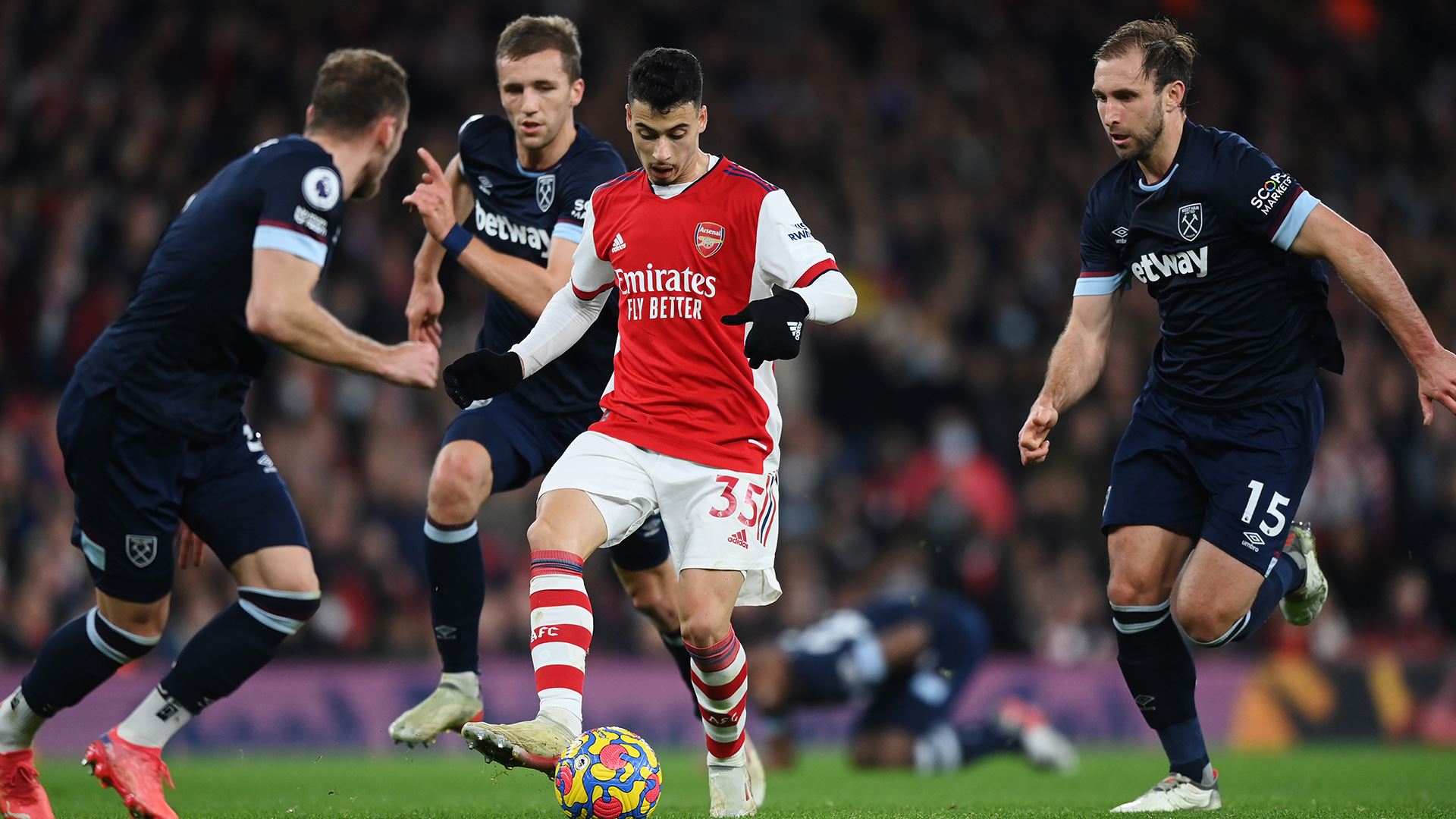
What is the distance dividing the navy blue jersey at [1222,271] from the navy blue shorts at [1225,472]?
0.25 ft

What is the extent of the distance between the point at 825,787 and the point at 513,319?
324cm

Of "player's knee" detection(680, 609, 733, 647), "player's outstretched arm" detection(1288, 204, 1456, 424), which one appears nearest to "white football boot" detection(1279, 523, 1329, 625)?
"player's outstretched arm" detection(1288, 204, 1456, 424)

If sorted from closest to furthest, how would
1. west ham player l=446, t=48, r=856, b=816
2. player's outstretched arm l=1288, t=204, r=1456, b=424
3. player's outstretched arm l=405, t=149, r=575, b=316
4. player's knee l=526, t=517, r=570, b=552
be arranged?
player's knee l=526, t=517, r=570, b=552 → west ham player l=446, t=48, r=856, b=816 → player's outstretched arm l=1288, t=204, r=1456, b=424 → player's outstretched arm l=405, t=149, r=575, b=316

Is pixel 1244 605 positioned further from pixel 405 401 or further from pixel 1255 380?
pixel 405 401

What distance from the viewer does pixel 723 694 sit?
557 cm

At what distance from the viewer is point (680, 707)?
479 inches

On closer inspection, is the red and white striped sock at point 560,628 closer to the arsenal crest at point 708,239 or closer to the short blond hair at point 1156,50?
the arsenal crest at point 708,239

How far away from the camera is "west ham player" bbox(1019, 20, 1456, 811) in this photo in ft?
19.2

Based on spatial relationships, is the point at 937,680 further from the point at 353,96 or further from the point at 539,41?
the point at 353,96

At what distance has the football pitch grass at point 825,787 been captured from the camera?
611cm

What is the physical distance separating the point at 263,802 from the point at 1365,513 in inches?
397

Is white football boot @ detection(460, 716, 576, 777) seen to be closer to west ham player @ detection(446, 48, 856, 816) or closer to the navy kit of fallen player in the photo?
west ham player @ detection(446, 48, 856, 816)

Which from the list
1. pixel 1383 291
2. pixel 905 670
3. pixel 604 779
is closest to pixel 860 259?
pixel 905 670

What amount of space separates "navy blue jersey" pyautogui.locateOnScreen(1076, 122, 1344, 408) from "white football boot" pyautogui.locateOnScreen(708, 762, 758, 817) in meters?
2.28
